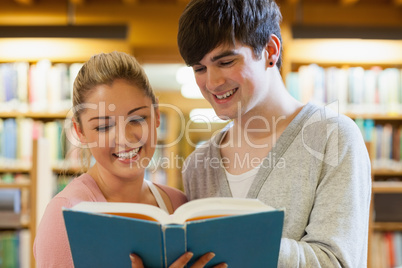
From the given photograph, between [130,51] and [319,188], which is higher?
[130,51]

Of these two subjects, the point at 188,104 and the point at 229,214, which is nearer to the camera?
the point at 229,214

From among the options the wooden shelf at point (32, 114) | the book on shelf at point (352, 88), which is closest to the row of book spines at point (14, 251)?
the wooden shelf at point (32, 114)

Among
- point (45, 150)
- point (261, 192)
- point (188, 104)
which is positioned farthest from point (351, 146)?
point (188, 104)

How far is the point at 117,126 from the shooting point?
1.25 metres

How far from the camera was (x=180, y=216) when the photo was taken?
85 cm

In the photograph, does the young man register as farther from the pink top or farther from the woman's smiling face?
the pink top

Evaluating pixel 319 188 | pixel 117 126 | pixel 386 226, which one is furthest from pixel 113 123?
pixel 386 226

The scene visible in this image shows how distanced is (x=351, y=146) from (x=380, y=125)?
2930mm

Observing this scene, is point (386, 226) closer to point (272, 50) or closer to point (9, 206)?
point (272, 50)

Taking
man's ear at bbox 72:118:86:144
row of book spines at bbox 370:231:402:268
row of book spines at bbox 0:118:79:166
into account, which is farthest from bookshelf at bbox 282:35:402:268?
man's ear at bbox 72:118:86:144

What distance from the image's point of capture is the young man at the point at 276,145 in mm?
1053

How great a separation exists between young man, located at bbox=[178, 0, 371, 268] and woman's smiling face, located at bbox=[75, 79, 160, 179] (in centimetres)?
20

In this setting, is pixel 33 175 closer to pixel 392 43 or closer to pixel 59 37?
pixel 59 37

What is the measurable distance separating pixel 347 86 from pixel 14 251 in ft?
9.33
